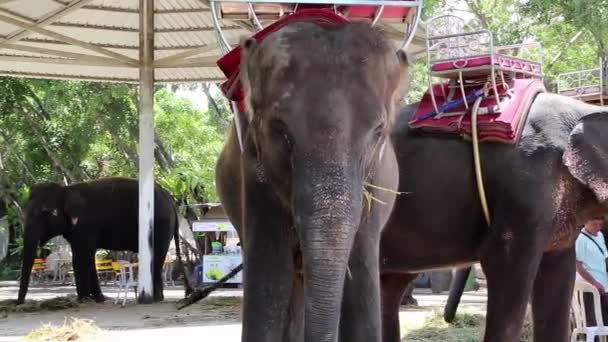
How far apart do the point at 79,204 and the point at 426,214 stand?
11.2 m

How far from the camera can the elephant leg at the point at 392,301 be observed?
23.0 ft

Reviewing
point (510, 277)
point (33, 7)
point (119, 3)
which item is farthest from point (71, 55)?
point (510, 277)

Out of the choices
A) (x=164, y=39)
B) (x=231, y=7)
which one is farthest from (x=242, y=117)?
(x=164, y=39)

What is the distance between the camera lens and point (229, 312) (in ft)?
40.5

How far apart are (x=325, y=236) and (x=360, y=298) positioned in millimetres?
779

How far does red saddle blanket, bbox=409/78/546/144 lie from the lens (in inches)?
237

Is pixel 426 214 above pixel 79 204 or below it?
below

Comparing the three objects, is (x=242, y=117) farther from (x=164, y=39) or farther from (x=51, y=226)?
(x=51, y=226)

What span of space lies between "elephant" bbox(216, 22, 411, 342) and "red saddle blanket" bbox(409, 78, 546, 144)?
5.41 feet

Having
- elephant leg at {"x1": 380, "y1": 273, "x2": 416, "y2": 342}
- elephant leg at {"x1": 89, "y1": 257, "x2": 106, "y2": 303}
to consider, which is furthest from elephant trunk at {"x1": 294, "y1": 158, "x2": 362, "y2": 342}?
elephant leg at {"x1": 89, "y1": 257, "x2": 106, "y2": 303}

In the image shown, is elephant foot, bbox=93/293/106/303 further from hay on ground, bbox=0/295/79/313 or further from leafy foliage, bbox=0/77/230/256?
leafy foliage, bbox=0/77/230/256

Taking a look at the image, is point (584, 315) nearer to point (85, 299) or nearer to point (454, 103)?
point (454, 103)

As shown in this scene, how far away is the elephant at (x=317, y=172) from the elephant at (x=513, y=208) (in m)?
1.53

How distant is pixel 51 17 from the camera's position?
44.4 ft
